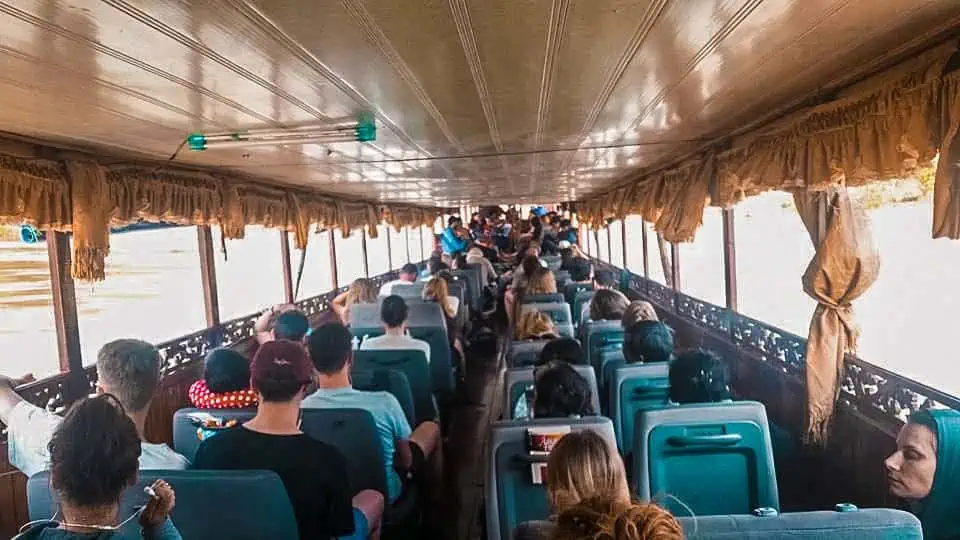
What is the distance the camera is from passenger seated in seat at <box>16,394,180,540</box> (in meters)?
1.43

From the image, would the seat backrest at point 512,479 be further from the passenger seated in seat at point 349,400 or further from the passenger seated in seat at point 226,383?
the passenger seated in seat at point 226,383

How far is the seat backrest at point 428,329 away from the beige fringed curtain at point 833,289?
9.04ft

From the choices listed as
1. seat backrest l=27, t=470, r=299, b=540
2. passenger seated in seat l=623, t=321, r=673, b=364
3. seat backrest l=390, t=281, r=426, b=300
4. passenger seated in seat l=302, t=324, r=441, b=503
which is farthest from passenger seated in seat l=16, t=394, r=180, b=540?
seat backrest l=390, t=281, r=426, b=300

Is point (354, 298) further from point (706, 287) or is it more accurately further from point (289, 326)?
point (706, 287)

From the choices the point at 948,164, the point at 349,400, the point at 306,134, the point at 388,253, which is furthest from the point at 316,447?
the point at 388,253

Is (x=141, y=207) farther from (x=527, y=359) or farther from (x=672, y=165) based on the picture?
(x=672, y=165)

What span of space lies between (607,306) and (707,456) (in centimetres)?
282

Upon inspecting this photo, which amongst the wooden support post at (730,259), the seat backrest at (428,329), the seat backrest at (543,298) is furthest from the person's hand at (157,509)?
the wooden support post at (730,259)

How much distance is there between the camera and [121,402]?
229 cm

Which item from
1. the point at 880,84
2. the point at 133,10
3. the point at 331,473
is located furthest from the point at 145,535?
the point at 880,84

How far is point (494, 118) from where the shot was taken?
319 cm

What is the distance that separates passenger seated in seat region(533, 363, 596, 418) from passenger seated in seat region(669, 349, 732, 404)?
1.50 ft

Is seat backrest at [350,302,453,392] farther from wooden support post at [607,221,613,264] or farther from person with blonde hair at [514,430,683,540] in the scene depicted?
wooden support post at [607,221,613,264]

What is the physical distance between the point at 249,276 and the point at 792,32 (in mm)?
6703
